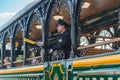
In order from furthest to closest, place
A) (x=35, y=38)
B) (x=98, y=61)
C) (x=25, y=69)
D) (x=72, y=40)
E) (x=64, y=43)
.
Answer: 1. (x=35, y=38)
2. (x=25, y=69)
3. (x=64, y=43)
4. (x=72, y=40)
5. (x=98, y=61)

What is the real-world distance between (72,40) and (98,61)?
125 centimetres

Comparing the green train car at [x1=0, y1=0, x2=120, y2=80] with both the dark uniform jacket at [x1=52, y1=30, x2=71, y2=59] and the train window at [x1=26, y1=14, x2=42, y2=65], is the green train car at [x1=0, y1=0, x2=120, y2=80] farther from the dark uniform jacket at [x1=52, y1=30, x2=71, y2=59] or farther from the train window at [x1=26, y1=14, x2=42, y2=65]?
the dark uniform jacket at [x1=52, y1=30, x2=71, y2=59]

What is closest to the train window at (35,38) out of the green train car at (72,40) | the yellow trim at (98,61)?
the green train car at (72,40)

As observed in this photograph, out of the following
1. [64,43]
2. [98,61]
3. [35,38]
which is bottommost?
[98,61]

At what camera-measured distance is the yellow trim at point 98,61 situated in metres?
4.24

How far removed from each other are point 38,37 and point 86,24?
11.6ft

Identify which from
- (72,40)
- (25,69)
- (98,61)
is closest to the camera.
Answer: (98,61)

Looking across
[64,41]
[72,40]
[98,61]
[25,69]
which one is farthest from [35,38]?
[98,61]

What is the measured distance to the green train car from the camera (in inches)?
185

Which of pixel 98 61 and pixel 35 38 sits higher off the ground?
pixel 35 38

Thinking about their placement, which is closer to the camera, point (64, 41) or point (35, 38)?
point (64, 41)

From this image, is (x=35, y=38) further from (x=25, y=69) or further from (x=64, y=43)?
(x=64, y=43)

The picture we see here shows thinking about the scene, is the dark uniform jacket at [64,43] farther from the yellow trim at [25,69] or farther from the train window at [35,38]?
the train window at [35,38]

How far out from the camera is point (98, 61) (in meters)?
4.65
